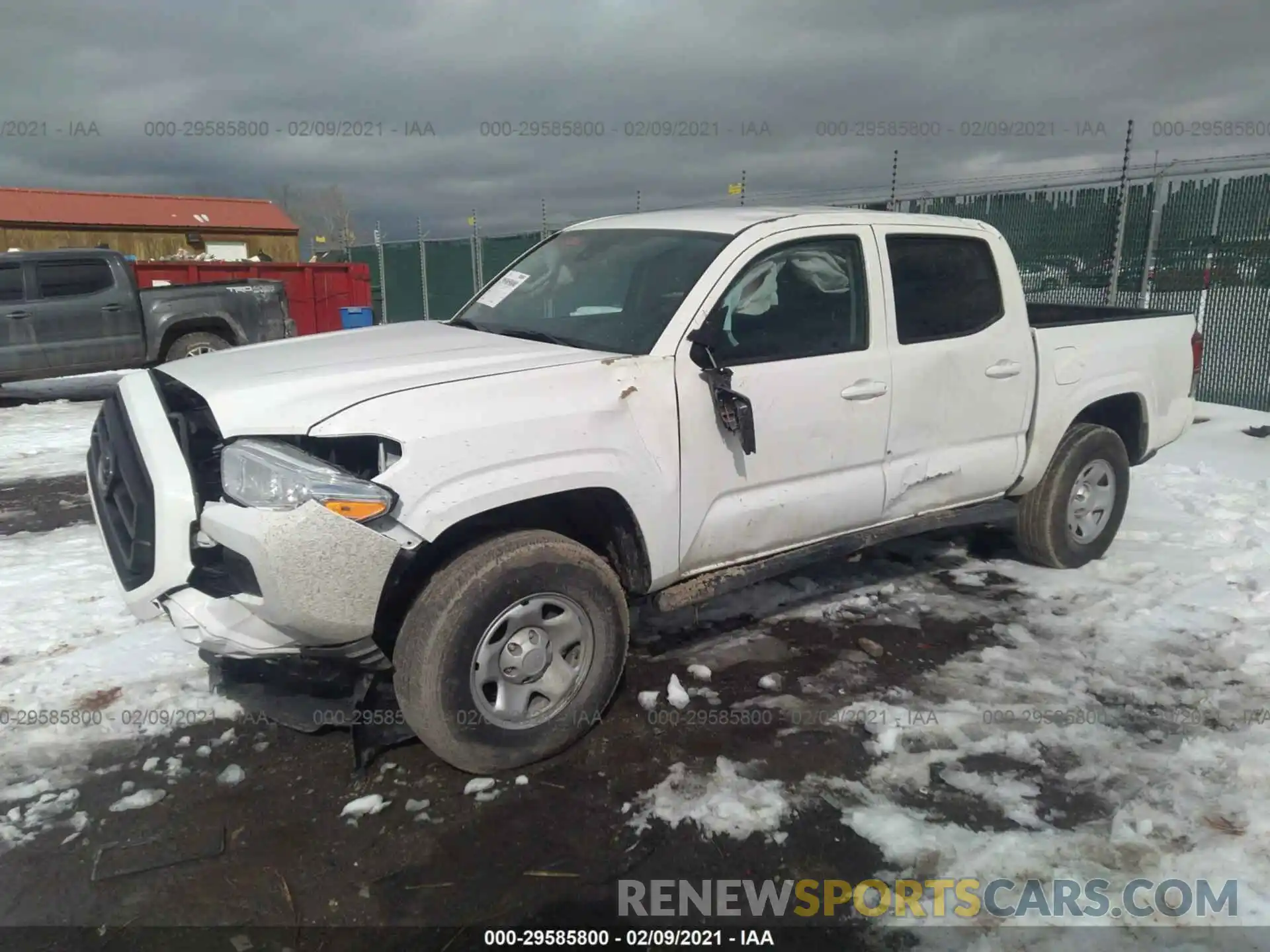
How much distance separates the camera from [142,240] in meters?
29.3

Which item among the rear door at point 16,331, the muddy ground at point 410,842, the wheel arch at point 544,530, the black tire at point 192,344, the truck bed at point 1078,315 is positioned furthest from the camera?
the black tire at point 192,344

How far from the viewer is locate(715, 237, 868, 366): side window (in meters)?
3.48

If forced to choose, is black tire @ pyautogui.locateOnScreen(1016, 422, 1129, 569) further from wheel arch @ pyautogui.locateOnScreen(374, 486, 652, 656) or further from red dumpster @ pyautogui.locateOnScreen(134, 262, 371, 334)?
red dumpster @ pyautogui.locateOnScreen(134, 262, 371, 334)

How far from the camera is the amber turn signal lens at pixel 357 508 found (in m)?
2.60

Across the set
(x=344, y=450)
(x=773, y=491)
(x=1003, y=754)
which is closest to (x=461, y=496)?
(x=344, y=450)

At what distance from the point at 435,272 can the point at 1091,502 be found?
55.0 ft

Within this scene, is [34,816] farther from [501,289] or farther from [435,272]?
[435,272]

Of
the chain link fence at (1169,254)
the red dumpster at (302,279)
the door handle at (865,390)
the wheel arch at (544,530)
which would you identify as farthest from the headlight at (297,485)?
the red dumpster at (302,279)

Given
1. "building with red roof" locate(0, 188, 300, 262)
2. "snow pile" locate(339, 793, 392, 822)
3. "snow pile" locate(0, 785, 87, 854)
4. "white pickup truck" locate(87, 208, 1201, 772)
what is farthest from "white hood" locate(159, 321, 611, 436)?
"building with red roof" locate(0, 188, 300, 262)

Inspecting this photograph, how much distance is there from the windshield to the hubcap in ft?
8.95

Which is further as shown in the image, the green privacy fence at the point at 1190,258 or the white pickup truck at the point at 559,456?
the green privacy fence at the point at 1190,258

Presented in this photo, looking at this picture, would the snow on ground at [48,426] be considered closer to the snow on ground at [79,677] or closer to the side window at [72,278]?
the side window at [72,278]

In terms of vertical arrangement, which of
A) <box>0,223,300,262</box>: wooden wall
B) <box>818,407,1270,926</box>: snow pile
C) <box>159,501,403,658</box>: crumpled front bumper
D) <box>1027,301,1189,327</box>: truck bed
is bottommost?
<box>818,407,1270,926</box>: snow pile

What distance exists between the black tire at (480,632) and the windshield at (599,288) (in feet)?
2.78
